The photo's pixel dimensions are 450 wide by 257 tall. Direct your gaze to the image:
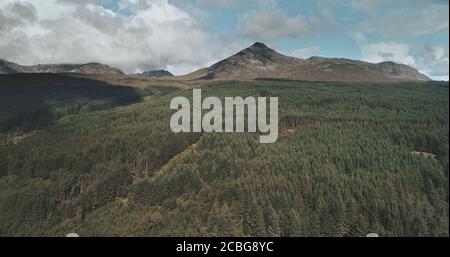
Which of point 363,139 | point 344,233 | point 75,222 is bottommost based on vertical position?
point 75,222

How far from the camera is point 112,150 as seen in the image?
490 ft

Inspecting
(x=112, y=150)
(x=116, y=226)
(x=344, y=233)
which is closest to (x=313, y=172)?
(x=344, y=233)

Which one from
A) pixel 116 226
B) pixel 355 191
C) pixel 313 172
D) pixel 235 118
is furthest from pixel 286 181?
pixel 235 118

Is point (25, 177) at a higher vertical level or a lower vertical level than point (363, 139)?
lower

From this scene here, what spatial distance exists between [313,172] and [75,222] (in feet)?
247

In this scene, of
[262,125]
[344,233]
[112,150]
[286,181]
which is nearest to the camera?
[344,233]

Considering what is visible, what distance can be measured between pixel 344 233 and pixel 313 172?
33841 millimetres

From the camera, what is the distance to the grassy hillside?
86.9 m

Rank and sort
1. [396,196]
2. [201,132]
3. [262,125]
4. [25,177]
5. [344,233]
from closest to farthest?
[344,233], [396,196], [25,177], [201,132], [262,125]

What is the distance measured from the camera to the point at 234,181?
361ft

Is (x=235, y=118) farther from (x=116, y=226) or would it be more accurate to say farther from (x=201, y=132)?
(x=116, y=226)

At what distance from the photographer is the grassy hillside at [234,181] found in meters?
86.9

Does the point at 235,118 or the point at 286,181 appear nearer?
the point at 286,181

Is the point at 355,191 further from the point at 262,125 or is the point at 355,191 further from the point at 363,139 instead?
the point at 262,125
